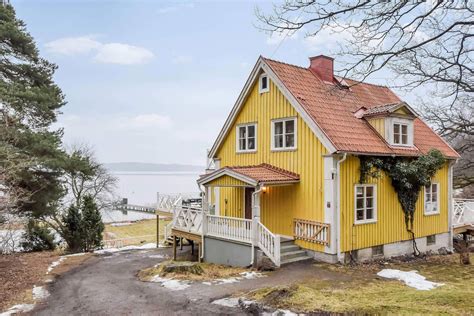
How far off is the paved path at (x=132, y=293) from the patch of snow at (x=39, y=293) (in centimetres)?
20

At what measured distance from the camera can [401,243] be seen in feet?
49.1

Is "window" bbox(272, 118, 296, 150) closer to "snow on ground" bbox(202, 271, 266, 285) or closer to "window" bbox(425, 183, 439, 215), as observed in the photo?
"snow on ground" bbox(202, 271, 266, 285)

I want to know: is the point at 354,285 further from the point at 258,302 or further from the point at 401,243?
the point at 401,243

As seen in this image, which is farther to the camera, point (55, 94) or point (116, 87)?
point (116, 87)

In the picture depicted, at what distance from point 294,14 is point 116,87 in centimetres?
3361

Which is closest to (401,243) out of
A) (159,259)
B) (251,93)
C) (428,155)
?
(428,155)

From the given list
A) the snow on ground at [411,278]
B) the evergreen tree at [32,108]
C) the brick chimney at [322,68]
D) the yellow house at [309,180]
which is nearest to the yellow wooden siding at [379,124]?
the yellow house at [309,180]

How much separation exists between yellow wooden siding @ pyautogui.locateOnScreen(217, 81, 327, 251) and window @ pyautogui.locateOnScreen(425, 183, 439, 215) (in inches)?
242

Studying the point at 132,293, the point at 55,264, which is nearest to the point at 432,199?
the point at 132,293

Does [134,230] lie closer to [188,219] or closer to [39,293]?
[188,219]

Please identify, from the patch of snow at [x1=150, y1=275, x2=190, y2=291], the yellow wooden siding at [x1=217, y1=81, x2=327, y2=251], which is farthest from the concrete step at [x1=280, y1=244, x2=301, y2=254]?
the patch of snow at [x1=150, y1=275, x2=190, y2=291]

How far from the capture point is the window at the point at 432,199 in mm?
16297

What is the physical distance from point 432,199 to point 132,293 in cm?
1335

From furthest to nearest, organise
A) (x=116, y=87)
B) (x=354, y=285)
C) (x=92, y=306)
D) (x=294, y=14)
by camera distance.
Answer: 1. (x=116, y=87)
2. (x=354, y=285)
3. (x=92, y=306)
4. (x=294, y=14)
